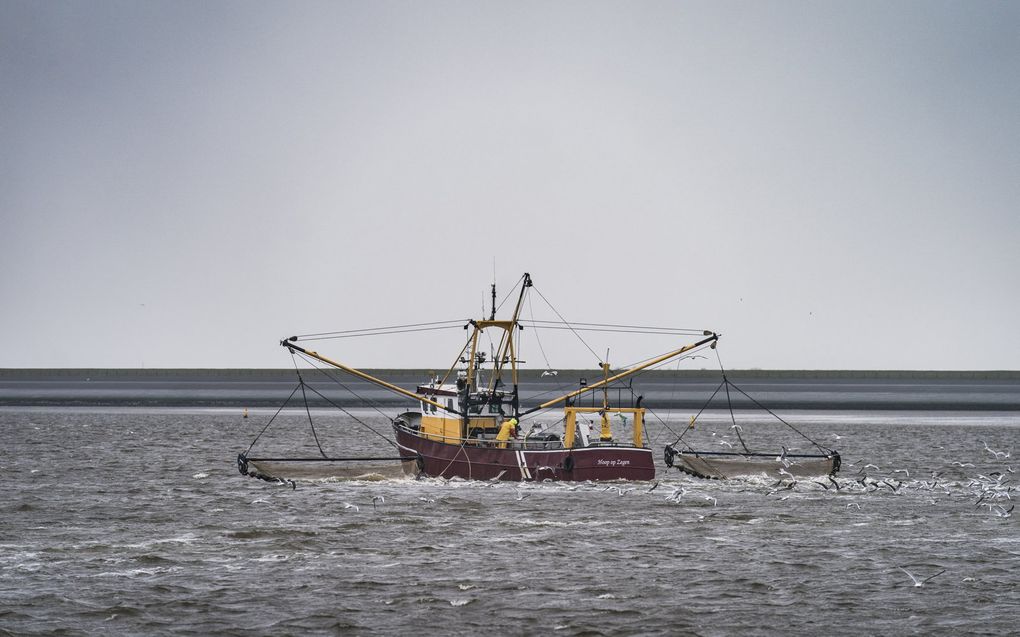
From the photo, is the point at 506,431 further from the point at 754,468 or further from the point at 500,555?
the point at 500,555

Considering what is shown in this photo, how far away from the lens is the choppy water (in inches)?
1032

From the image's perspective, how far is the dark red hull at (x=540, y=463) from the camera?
50531 mm

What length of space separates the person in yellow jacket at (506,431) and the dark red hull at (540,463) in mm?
520

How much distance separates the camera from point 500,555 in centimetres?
3366

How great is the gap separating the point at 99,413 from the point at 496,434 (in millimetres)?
74428

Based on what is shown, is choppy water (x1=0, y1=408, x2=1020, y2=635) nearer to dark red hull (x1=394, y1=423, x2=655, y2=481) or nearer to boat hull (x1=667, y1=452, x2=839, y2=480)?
dark red hull (x1=394, y1=423, x2=655, y2=481)

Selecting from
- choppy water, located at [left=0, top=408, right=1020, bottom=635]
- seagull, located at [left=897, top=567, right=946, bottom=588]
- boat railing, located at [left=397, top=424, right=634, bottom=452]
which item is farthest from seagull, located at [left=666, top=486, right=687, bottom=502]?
seagull, located at [left=897, top=567, right=946, bottom=588]

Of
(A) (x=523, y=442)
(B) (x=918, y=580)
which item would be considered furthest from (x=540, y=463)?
(B) (x=918, y=580)

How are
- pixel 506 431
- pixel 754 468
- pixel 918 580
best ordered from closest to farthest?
pixel 918 580 → pixel 506 431 → pixel 754 468

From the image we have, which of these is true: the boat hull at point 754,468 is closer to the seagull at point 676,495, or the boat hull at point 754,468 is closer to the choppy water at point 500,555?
the choppy water at point 500,555

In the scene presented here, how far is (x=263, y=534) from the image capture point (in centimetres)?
3694

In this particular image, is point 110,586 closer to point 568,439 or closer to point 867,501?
point 568,439

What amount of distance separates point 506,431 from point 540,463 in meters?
2.74

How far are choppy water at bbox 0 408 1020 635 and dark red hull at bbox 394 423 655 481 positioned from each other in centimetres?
119
